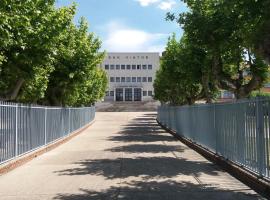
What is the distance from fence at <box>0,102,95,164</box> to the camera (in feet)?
49.4

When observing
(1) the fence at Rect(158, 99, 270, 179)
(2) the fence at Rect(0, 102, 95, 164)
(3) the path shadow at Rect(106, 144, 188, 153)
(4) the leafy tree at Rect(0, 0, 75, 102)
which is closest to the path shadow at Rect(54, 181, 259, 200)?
(1) the fence at Rect(158, 99, 270, 179)

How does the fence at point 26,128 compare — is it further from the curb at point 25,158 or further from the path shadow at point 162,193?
the path shadow at point 162,193

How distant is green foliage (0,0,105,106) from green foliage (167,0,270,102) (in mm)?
4551

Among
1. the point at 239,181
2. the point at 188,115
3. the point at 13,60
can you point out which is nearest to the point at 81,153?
the point at 13,60

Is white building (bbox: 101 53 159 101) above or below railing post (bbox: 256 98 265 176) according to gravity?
above

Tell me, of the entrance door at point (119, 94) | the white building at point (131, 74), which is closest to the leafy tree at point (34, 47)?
the white building at point (131, 74)

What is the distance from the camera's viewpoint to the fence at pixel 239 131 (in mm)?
10670

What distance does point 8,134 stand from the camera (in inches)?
610

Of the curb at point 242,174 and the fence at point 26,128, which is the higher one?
the fence at point 26,128

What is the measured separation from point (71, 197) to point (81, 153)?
1000 centimetres

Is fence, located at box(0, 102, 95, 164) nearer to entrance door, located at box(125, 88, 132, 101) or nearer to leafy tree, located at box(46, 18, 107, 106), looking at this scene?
leafy tree, located at box(46, 18, 107, 106)

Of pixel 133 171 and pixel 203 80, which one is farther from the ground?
pixel 203 80

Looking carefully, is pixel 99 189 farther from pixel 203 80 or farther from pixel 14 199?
pixel 203 80

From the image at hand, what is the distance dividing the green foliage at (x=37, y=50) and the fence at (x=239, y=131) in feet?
18.3
